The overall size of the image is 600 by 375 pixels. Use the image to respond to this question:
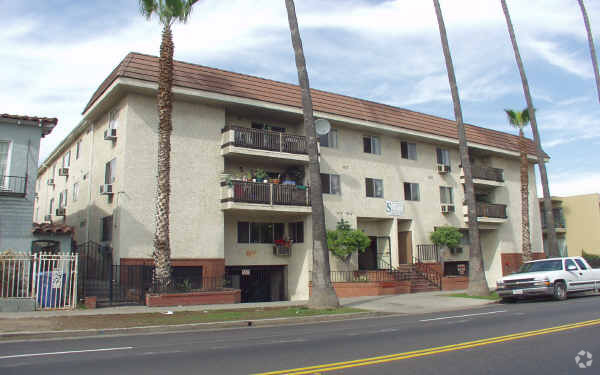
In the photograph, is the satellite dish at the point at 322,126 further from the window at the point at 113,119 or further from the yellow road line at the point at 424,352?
the yellow road line at the point at 424,352

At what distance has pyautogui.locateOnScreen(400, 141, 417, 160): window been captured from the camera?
107ft

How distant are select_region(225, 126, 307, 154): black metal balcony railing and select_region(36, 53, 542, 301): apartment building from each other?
0.21ft

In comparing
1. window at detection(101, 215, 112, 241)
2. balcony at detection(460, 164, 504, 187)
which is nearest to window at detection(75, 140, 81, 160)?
window at detection(101, 215, 112, 241)

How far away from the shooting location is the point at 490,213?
34.6m

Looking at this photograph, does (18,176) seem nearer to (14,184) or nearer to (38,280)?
(14,184)

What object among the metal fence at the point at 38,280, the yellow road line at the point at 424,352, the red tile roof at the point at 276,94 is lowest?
the yellow road line at the point at 424,352

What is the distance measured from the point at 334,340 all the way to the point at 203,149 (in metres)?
16.0

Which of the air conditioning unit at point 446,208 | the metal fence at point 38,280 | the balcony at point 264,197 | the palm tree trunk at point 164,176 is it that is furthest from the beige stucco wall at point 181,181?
the air conditioning unit at point 446,208

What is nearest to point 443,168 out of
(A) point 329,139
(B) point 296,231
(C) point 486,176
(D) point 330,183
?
(C) point 486,176

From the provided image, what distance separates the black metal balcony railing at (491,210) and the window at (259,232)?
14545 mm

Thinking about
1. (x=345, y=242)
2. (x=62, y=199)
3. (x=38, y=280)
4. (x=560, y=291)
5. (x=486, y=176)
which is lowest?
(x=560, y=291)

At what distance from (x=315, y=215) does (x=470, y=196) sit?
8.73 meters

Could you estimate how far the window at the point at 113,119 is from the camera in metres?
24.3

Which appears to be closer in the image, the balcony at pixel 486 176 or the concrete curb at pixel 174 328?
the concrete curb at pixel 174 328
